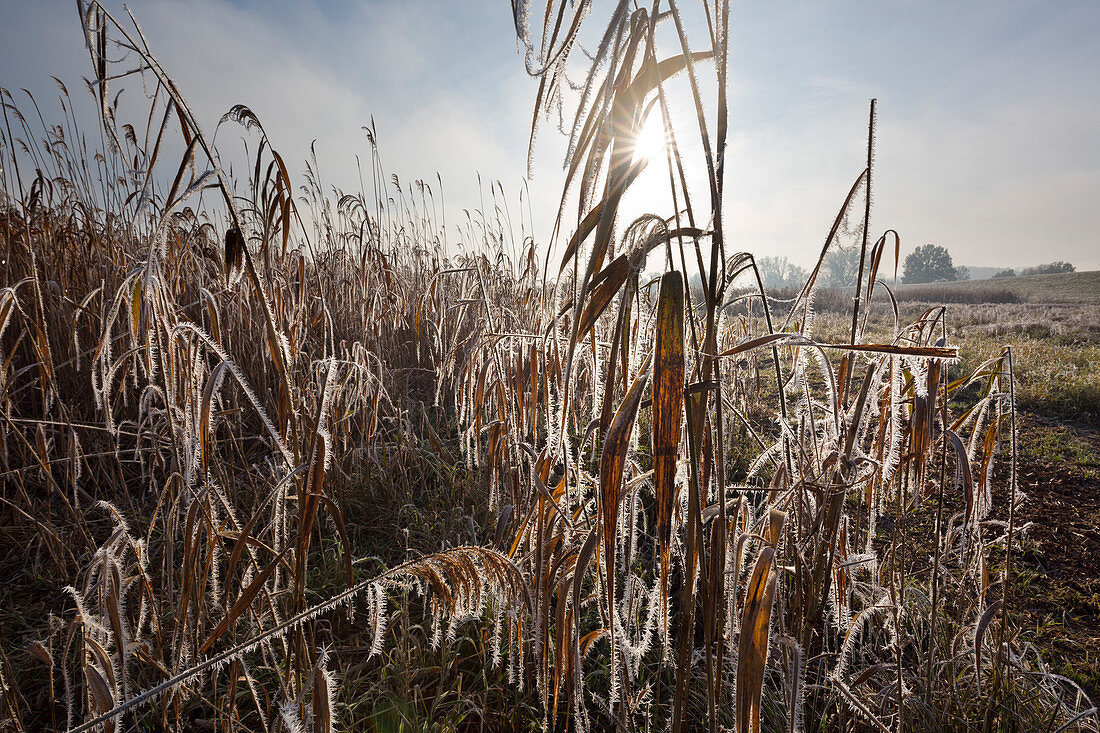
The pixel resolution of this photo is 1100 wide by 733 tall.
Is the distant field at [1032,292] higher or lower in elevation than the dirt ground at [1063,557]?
higher

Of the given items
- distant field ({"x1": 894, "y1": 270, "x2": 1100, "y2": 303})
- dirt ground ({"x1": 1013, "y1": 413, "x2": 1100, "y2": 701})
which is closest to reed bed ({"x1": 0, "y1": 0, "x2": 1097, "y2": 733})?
dirt ground ({"x1": 1013, "y1": 413, "x2": 1100, "y2": 701})

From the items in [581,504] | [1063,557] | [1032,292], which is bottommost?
[1063,557]

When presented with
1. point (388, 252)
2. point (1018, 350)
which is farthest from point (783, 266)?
point (388, 252)

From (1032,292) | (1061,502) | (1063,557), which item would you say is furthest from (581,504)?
(1032,292)

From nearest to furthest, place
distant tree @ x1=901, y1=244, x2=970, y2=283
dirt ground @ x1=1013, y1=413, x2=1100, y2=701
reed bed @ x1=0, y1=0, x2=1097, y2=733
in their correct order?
reed bed @ x1=0, y1=0, x2=1097, y2=733, dirt ground @ x1=1013, y1=413, x2=1100, y2=701, distant tree @ x1=901, y1=244, x2=970, y2=283

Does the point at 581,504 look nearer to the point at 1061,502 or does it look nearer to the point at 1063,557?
the point at 1063,557

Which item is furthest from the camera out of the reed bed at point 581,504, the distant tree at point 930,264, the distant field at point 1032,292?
the distant tree at point 930,264

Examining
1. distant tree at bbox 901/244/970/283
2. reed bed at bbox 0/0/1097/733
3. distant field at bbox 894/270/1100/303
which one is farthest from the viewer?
distant tree at bbox 901/244/970/283

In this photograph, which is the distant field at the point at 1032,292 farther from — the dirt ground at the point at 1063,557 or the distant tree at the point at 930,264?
the distant tree at the point at 930,264

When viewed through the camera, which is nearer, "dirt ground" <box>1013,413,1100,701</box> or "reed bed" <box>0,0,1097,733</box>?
"reed bed" <box>0,0,1097,733</box>

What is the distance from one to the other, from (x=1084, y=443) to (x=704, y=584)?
12.9 ft

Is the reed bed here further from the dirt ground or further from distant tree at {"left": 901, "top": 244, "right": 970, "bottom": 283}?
distant tree at {"left": 901, "top": 244, "right": 970, "bottom": 283}

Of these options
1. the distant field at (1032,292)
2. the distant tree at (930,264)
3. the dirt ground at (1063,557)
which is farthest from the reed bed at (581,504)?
the distant tree at (930,264)

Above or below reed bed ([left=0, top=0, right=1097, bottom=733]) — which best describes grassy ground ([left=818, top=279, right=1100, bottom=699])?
below
